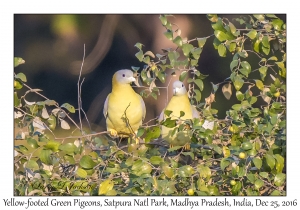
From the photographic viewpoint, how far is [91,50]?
538 cm

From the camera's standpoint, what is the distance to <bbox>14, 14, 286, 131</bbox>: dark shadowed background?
5.21 metres

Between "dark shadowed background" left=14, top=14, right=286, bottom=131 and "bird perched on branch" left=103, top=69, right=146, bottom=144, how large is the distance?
5.27 ft

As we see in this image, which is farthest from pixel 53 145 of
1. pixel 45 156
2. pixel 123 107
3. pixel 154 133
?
pixel 123 107

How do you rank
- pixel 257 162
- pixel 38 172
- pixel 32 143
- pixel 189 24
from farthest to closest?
pixel 189 24 → pixel 38 172 → pixel 32 143 → pixel 257 162

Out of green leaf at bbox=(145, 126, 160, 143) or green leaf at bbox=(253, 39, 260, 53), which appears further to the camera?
green leaf at bbox=(253, 39, 260, 53)

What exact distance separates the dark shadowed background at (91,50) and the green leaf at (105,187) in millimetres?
2761

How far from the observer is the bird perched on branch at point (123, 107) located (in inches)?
135

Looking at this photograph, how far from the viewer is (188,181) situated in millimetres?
2557

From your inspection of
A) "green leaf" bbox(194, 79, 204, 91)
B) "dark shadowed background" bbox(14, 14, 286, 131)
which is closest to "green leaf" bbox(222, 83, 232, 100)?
"green leaf" bbox(194, 79, 204, 91)

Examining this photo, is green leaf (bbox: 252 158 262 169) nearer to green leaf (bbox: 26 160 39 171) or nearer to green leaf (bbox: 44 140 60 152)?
green leaf (bbox: 44 140 60 152)

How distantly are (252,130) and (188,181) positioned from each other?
35 cm

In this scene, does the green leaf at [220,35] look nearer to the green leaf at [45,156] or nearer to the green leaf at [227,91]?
the green leaf at [227,91]

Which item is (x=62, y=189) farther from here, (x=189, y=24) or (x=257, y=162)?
(x=189, y=24)
